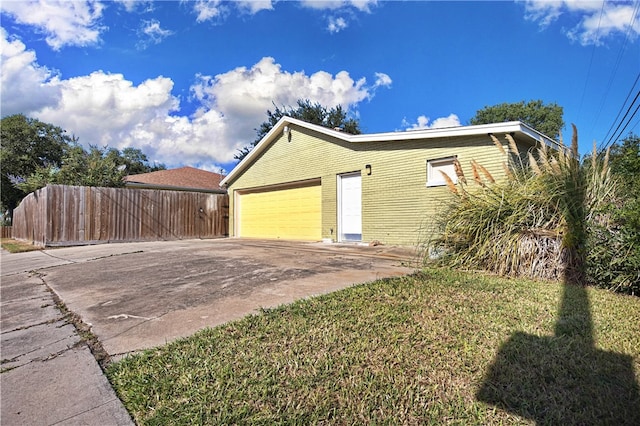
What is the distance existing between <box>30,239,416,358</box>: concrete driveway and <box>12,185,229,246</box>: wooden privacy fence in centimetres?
585

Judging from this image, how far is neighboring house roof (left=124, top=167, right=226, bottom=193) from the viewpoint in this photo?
63.1 ft

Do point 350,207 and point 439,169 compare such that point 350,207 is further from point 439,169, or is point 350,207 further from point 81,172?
point 81,172

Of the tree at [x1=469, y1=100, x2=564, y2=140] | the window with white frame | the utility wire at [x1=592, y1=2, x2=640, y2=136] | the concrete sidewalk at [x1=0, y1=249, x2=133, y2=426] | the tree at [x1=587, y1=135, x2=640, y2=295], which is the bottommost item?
the concrete sidewalk at [x1=0, y1=249, x2=133, y2=426]

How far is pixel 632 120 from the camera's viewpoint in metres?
8.41

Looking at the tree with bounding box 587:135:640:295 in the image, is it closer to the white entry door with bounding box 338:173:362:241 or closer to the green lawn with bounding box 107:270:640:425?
the green lawn with bounding box 107:270:640:425

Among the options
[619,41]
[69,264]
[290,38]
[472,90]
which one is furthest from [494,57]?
[69,264]

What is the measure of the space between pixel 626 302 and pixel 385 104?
17.2 meters

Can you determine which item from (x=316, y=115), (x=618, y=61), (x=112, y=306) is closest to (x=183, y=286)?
(x=112, y=306)

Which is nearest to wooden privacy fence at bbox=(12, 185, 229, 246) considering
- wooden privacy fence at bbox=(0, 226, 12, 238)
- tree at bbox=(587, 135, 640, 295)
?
wooden privacy fence at bbox=(0, 226, 12, 238)

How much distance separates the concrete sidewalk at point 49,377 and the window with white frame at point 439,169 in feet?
25.5

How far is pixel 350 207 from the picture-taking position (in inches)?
408

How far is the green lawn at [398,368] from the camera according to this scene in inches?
60.6

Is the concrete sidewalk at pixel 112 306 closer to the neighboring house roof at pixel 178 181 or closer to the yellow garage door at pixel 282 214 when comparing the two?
the yellow garage door at pixel 282 214

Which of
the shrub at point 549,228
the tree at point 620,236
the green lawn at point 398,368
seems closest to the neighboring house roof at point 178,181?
the shrub at point 549,228
